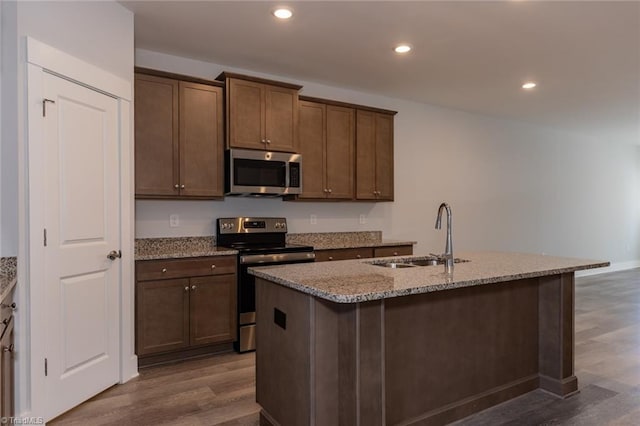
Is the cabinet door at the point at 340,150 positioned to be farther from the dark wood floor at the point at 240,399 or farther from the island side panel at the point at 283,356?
the island side panel at the point at 283,356

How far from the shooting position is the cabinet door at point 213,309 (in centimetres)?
334

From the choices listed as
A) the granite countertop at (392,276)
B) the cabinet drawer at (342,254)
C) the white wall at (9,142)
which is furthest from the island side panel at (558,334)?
the white wall at (9,142)

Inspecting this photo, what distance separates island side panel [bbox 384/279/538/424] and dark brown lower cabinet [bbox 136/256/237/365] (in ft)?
5.70

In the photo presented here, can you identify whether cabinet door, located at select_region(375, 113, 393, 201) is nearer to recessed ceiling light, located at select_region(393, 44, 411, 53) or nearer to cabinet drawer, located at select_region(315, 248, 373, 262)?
cabinet drawer, located at select_region(315, 248, 373, 262)

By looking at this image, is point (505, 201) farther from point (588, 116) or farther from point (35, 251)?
point (35, 251)

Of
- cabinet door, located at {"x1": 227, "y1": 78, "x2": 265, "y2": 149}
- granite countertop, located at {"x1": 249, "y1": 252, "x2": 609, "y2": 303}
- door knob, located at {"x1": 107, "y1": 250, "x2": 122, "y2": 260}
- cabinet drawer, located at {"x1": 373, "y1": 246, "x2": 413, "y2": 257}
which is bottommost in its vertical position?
cabinet drawer, located at {"x1": 373, "y1": 246, "x2": 413, "y2": 257}

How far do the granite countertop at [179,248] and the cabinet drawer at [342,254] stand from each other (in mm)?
850

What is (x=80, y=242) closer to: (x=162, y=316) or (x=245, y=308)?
(x=162, y=316)

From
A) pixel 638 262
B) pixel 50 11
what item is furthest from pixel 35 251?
pixel 638 262

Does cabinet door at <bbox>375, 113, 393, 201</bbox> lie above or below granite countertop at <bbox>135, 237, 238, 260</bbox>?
above

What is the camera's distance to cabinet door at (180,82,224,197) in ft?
11.4

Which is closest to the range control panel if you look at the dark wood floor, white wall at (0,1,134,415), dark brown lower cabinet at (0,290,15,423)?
the dark wood floor

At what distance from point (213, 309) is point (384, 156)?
2.48m

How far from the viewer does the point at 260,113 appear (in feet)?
12.3
